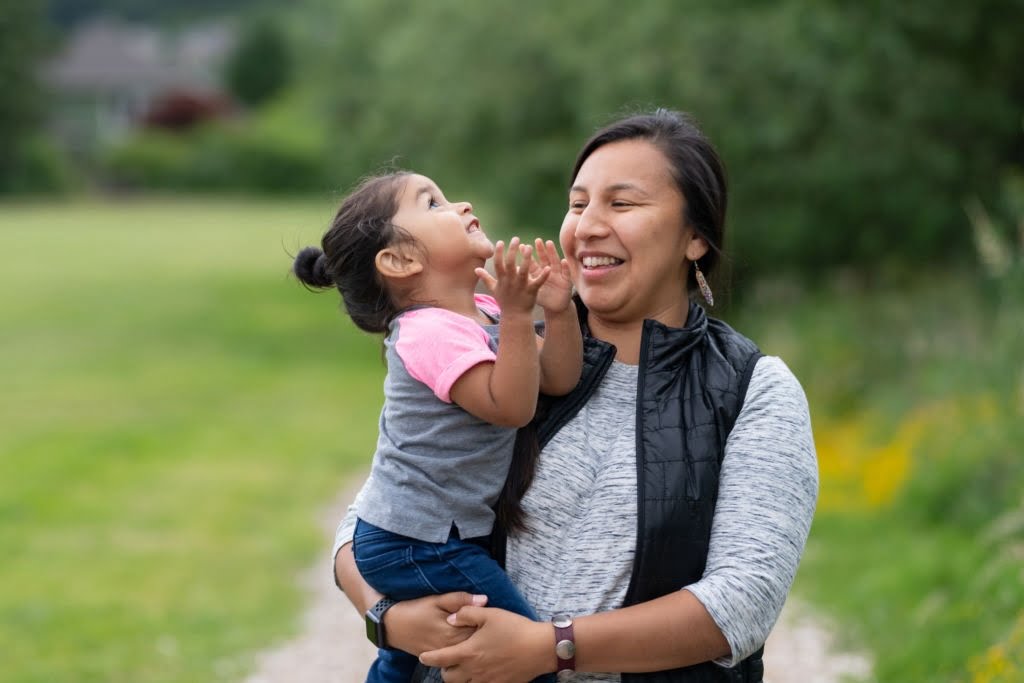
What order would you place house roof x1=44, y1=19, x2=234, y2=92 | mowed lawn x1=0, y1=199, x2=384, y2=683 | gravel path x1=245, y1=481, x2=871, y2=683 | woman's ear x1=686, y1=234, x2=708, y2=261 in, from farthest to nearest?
house roof x1=44, y1=19, x2=234, y2=92 < mowed lawn x1=0, y1=199, x2=384, y2=683 < gravel path x1=245, y1=481, x2=871, y2=683 < woman's ear x1=686, y1=234, x2=708, y2=261

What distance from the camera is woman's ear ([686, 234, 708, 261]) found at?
262cm

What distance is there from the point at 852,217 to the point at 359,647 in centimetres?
689

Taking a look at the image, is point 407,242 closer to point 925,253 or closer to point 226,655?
point 226,655

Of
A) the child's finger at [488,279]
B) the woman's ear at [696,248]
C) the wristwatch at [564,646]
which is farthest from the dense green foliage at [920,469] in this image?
the child's finger at [488,279]

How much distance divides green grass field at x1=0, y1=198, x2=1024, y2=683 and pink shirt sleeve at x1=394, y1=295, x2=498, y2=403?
539mm

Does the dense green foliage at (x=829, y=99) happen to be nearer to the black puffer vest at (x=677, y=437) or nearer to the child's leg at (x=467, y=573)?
the black puffer vest at (x=677, y=437)

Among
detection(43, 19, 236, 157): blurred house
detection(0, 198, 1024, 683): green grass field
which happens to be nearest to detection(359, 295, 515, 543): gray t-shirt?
detection(0, 198, 1024, 683): green grass field

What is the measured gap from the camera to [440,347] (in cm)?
242

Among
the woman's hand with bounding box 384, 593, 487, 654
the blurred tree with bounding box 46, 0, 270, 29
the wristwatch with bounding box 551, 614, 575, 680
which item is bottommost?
the wristwatch with bounding box 551, 614, 575, 680

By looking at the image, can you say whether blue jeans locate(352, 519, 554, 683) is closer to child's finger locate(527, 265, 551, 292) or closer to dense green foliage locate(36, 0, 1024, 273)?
child's finger locate(527, 265, 551, 292)

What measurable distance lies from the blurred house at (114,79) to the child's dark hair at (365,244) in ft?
289

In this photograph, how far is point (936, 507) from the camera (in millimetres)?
7402

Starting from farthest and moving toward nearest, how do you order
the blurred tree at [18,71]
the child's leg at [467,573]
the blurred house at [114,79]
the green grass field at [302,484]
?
the blurred house at [114,79] → the blurred tree at [18,71] → the green grass field at [302,484] → the child's leg at [467,573]

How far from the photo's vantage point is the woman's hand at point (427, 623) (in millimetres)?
2367
